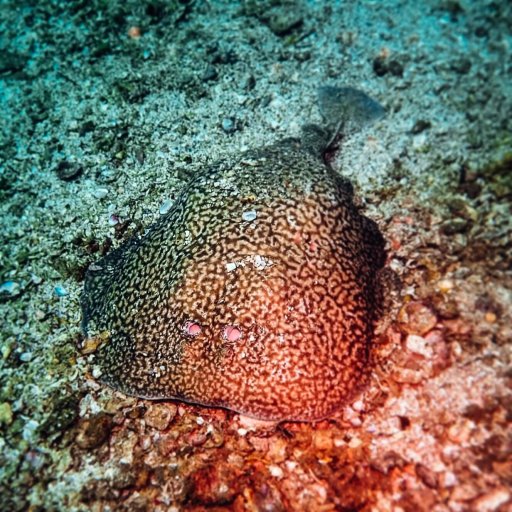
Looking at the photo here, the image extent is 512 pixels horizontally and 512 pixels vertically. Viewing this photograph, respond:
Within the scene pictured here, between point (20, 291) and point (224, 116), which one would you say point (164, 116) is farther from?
point (20, 291)

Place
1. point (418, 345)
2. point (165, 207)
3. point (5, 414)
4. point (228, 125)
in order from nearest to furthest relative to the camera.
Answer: point (5, 414), point (418, 345), point (165, 207), point (228, 125)

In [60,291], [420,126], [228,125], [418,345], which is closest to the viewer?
[418,345]

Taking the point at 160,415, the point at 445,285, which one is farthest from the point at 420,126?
the point at 160,415

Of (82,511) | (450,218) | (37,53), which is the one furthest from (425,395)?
(37,53)

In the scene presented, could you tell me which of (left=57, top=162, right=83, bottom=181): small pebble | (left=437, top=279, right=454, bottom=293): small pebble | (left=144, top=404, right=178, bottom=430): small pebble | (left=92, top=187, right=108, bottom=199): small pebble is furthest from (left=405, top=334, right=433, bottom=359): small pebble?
(left=57, top=162, right=83, bottom=181): small pebble

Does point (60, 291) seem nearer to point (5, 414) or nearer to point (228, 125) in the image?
point (5, 414)

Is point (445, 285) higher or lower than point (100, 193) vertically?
higher

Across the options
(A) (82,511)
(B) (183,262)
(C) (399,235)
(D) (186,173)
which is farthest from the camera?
(D) (186,173)
